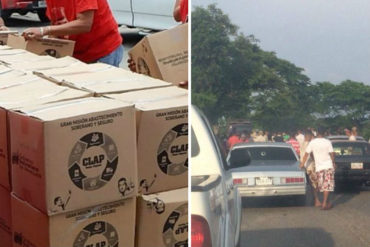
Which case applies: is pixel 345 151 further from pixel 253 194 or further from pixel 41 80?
pixel 41 80

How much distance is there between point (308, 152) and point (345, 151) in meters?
0.07

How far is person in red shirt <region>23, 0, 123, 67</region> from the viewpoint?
3.84m

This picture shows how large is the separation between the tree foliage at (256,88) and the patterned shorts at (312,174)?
0.08 metres

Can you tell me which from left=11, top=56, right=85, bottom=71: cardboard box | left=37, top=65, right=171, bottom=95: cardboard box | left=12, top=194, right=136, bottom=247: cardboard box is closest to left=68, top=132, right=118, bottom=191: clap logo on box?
left=12, top=194, right=136, bottom=247: cardboard box

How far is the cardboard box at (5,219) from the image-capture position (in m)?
2.62

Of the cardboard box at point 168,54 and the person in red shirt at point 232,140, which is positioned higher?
the person in red shirt at point 232,140

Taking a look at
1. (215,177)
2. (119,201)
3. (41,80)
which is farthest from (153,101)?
(215,177)

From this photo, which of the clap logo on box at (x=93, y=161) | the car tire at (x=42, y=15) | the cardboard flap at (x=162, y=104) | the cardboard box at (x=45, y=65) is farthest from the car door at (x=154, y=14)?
the clap logo on box at (x=93, y=161)

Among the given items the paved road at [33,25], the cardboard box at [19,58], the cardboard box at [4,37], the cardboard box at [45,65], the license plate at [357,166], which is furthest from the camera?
the paved road at [33,25]

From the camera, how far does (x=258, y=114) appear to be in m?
1.29

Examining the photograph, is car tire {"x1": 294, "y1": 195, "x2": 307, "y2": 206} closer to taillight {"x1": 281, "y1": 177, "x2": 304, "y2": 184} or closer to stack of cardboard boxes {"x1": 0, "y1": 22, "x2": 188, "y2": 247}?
taillight {"x1": 281, "y1": 177, "x2": 304, "y2": 184}

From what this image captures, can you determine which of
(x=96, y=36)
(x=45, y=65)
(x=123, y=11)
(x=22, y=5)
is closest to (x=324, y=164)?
(x=45, y=65)

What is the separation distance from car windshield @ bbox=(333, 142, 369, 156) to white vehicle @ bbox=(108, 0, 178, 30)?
25.1 ft

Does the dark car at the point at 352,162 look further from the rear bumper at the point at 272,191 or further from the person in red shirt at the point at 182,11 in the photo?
the person in red shirt at the point at 182,11
